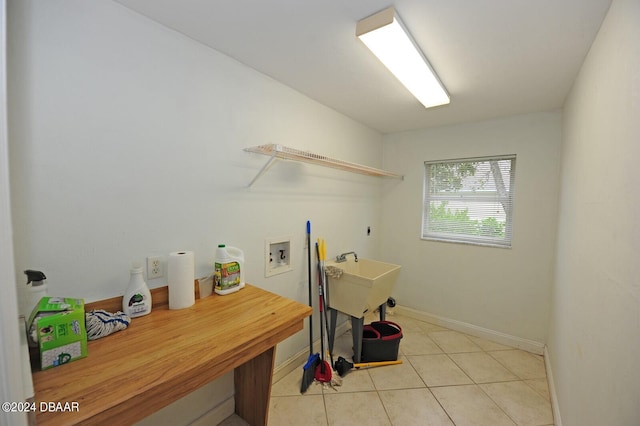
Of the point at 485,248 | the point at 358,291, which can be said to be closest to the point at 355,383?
the point at 358,291

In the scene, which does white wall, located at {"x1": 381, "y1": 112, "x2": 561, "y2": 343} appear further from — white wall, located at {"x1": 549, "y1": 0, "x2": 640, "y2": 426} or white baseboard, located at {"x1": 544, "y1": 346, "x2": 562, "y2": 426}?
white wall, located at {"x1": 549, "y1": 0, "x2": 640, "y2": 426}

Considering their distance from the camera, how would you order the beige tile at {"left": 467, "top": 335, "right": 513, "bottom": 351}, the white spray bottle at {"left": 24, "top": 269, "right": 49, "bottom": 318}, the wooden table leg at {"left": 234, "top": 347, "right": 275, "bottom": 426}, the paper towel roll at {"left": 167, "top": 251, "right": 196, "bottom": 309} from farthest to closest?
the beige tile at {"left": 467, "top": 335, "right": 513, "bottom": 351} < the wooden table leg at {"left": 234, "top": 347, "right": 275, "bottom": 426} < the paper towel roll at {"left": 167, "top": 251, "right": 196, "bottom": 309} < the white spray bottle at {"left": 24, "top": 269, "right": 49, "bottom": 318}

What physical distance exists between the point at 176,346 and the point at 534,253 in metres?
3.10

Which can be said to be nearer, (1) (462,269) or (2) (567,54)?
(2) (567,54)

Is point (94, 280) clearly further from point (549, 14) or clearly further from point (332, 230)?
point (549, 14)

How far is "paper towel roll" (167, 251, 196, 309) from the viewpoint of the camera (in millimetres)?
1272

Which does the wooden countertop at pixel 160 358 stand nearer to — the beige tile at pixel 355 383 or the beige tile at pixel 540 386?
the beige tile at pixel 355 383

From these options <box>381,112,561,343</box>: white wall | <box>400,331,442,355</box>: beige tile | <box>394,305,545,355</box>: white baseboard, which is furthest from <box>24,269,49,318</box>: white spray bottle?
<box>394,305,545,355</box>: white baseboard

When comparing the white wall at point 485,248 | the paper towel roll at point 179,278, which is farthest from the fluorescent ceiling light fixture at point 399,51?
the paper towel roll at point 179,278

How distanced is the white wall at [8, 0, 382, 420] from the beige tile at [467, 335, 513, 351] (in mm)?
2262

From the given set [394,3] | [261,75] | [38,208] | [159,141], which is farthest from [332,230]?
[38,208]

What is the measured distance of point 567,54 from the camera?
1490 mm

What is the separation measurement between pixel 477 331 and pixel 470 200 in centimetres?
146

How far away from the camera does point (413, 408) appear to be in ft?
5.88
